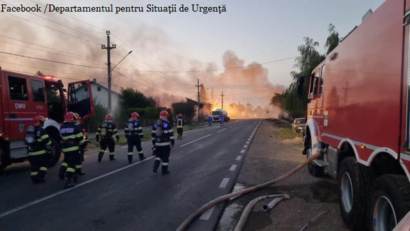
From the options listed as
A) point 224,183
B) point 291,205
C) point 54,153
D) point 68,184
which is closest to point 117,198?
point 68,184

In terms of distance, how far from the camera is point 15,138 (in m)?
8.72

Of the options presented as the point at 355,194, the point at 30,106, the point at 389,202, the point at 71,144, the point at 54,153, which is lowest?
the point at 54,153

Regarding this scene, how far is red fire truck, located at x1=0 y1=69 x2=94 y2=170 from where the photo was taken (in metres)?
8.53

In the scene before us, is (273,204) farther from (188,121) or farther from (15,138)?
(188,121)

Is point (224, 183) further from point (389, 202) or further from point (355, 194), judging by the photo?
point (389, 202)

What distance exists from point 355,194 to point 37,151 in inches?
276

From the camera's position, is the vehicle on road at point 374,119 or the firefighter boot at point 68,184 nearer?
the vehicle on road at point 374,119

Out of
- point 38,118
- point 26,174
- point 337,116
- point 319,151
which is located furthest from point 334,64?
point 26,174

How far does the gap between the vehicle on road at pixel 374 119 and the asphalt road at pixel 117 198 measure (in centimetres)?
209

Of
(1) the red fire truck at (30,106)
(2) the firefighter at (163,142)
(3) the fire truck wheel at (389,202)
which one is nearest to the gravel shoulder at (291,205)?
(3) the fire truck wheel at (389,202)

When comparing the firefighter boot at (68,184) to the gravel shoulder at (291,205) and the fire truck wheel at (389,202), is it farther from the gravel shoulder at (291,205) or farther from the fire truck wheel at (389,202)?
the fire truck wheel at (389,202)

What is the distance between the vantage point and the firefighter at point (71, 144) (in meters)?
7.02

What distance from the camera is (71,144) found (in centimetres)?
722

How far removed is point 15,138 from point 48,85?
2.38m
